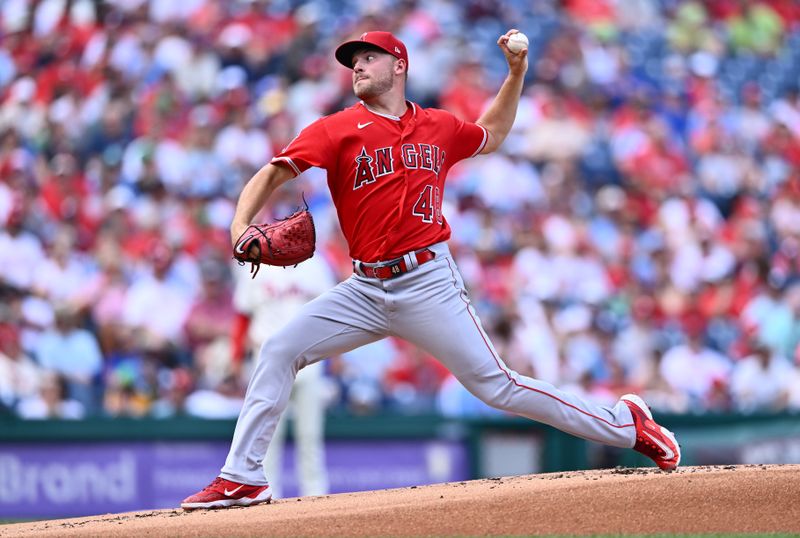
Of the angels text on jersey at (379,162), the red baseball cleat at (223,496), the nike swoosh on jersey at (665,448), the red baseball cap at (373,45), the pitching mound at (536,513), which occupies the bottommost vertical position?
the pitching mound at (536,513)

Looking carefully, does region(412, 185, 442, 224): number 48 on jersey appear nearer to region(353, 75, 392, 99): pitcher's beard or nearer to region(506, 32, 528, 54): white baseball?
region(353, 75, 392, 99): pitcher's beard

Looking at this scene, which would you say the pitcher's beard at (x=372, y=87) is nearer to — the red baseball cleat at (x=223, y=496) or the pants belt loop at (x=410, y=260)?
the pants belt loop at (x=410, y=260)

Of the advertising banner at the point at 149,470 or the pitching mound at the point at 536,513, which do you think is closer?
the pitching mound at the point at 536,513

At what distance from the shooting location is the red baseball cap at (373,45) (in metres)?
4.80

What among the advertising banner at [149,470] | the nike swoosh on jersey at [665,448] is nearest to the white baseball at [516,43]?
the nike swoosh on jersey at [665,448]

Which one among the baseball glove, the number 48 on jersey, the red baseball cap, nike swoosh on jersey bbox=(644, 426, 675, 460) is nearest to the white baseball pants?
the number 48 on jersey

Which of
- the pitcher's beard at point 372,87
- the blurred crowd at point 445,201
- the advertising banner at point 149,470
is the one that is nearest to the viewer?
the pitcher's beard at point 372,87

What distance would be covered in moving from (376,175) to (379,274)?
1.22 ft

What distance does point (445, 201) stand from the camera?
11.1 m

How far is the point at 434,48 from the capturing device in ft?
40.2

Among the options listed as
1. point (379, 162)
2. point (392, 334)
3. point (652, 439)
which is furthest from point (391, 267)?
point (652, 439)

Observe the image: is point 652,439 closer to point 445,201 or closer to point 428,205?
point 428,205

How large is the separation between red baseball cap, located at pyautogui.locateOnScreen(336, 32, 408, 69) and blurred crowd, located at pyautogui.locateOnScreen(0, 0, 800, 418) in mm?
2981

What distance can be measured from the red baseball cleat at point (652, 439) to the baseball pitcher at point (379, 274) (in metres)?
0.22
